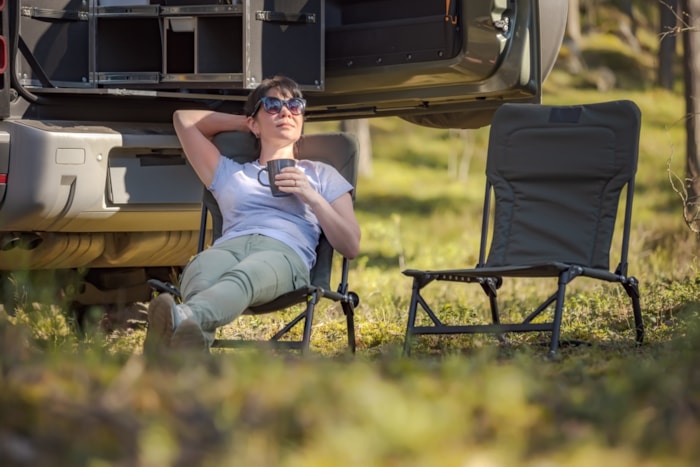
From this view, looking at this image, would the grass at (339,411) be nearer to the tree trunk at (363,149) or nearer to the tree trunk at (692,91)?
the tree trunk at (692,91)

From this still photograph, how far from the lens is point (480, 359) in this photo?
116 inches

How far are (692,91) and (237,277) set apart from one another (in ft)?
13.4

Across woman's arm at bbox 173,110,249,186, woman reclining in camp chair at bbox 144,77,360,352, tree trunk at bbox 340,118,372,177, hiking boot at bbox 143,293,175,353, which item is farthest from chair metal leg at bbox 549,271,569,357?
tree trunk at bbox 340,118,372,177

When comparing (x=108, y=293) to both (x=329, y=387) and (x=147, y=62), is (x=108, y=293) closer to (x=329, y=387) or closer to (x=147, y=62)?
(x=147, y=62)

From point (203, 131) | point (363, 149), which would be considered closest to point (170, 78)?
point (203, 131)

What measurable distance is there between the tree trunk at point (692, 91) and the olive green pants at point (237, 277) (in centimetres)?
290

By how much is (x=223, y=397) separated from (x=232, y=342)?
198cm

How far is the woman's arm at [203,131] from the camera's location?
5.14m

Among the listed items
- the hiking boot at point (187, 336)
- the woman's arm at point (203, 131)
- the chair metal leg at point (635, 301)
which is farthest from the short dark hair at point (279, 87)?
the chair metal leg at point (635, 301)

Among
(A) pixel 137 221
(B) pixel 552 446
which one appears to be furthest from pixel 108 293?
(B) pixel 552 446

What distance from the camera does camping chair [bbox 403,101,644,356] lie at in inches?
203

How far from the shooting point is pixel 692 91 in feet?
24.6

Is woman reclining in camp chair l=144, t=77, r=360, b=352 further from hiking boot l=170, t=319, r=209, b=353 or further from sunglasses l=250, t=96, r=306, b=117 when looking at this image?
hiking boot l=170, t=319, r=209, b=353

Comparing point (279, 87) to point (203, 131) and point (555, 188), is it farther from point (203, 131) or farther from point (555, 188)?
point (555, 188)
